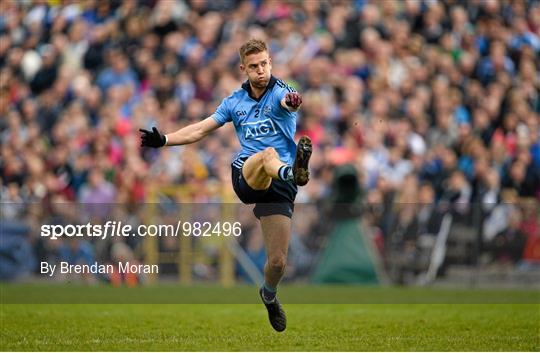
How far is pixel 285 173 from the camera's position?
11.1 meters

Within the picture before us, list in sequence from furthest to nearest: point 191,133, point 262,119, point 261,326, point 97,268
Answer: point 97,268 → point 261,326 → point 191,133 → point 262,119

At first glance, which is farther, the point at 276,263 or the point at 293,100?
the point at 276,263

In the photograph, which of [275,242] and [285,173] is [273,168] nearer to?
[285,173]

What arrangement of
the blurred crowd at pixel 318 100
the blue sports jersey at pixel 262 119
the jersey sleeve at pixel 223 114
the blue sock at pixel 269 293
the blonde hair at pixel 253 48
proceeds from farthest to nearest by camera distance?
the blurred crowd at pixel 318 100
the blue sock at pixel 269 293
the jersey sleeve at pixel 223 114
the blue sports jersey at pixel 262 119
the blonde hair at pixel 253 48

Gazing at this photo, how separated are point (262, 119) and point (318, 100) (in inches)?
394

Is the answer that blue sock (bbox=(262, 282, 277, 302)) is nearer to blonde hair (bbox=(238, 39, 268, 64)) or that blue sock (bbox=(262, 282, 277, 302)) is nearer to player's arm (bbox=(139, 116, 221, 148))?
player's arm (bbox=(139, 116, 221, 148))

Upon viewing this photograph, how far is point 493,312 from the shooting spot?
49.9 ft

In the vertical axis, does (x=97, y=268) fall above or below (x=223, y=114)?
below

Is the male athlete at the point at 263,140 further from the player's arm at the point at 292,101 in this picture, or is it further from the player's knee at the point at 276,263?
the player's arm at the point at 292,101

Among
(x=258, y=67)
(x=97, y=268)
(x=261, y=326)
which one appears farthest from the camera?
(x=97, y=268)

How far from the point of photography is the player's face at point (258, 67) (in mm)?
11492

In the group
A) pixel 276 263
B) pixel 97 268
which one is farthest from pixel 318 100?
pixel 276 263

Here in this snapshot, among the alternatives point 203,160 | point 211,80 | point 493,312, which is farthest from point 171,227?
point 493,312

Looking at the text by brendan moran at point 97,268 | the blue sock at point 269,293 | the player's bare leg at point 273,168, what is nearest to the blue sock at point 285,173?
the player's bare leg at point 273,168
